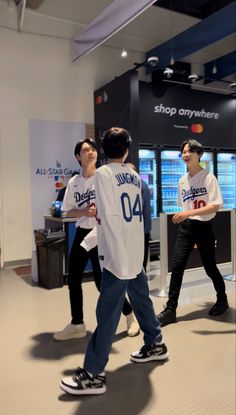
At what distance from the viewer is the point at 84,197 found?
2846mm

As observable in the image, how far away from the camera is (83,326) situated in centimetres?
293

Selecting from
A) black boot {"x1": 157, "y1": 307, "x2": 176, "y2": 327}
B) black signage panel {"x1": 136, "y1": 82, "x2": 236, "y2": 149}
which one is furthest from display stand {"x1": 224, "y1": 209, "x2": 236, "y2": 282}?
black signage panel {"x1": 136, "y1": 82, "x2": 236, "y2": 149}

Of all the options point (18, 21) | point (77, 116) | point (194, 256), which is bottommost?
point (194, 256)

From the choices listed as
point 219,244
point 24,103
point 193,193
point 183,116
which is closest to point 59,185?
point 24,103

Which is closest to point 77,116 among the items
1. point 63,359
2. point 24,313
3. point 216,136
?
point 216,136

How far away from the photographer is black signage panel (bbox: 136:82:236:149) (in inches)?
261

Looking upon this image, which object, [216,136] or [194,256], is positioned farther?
[216,136]

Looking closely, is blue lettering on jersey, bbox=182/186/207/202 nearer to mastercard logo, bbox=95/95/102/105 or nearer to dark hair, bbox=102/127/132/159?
dark hair, bbox=102/127/132/159

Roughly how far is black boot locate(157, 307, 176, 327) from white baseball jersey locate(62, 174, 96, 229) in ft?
3.49

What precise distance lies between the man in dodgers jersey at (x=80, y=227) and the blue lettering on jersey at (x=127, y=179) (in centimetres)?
58

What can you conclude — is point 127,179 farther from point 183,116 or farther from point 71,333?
point 183,116

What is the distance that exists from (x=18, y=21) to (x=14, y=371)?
5.27 meters

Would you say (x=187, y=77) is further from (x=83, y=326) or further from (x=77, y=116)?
(x=83, y=326)

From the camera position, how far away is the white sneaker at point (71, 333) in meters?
2.88
